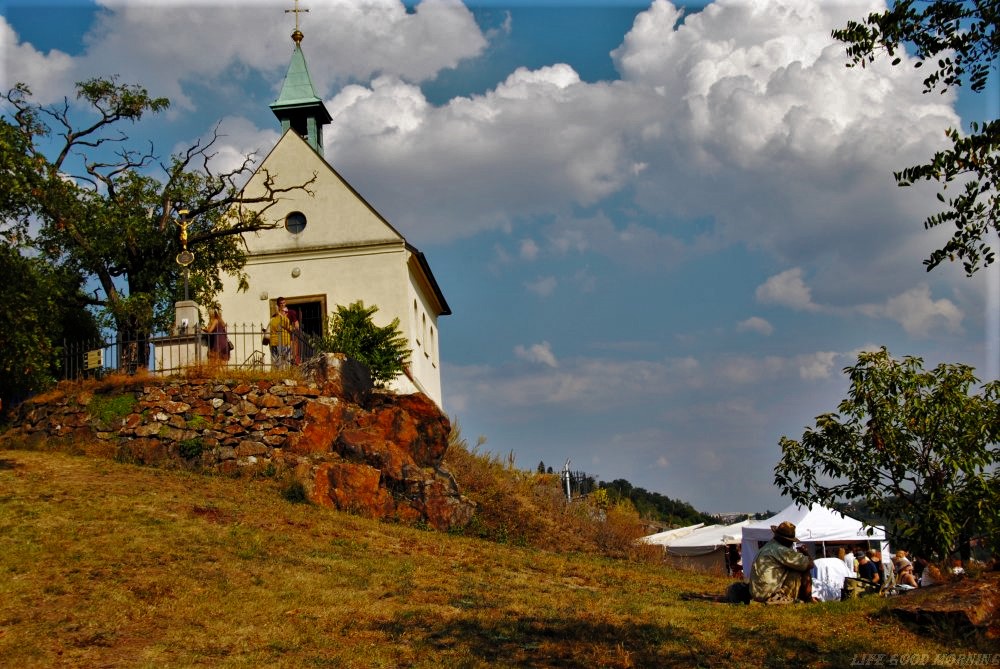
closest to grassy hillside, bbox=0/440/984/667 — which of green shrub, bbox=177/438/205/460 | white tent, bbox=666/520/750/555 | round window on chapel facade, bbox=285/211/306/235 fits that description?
green shrub, bbox=177/438/205/460

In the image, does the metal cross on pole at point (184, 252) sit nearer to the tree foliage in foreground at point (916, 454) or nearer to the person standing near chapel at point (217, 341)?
the person standing near chapel at point (217, 341)

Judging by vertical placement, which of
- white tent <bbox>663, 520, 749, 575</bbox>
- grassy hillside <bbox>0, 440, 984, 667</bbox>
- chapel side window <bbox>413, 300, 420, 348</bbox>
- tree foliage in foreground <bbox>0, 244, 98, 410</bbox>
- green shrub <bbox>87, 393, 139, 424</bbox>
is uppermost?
chapel side window <bbox>413, 300, 420, 348</bbox>

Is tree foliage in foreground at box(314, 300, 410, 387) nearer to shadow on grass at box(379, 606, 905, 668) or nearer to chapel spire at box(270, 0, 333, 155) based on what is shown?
chapel spire at box(270, 0, 333, 155)

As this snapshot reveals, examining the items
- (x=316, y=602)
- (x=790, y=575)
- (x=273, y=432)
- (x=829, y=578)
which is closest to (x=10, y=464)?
(x=273, y=432)

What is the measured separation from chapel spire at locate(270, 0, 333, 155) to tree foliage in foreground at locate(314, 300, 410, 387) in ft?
29.7

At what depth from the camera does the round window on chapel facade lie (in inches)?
1179

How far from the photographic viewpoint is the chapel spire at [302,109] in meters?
33.8

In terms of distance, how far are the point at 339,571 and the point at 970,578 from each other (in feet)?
25.6

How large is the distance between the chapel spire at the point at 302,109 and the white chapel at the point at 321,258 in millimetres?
3064

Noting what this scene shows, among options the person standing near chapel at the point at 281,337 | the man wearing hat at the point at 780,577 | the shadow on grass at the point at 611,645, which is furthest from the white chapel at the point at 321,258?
the shadow on grass at the point at 611,645

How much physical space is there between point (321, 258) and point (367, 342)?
462 centimetres

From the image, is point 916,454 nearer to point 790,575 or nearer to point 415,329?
point 790,575

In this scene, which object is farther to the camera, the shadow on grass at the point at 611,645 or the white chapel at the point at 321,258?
the white chapel at the point at 321,258

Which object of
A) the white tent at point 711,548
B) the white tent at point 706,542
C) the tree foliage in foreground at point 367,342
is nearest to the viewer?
the tree foliage in foreground at point 367,342
